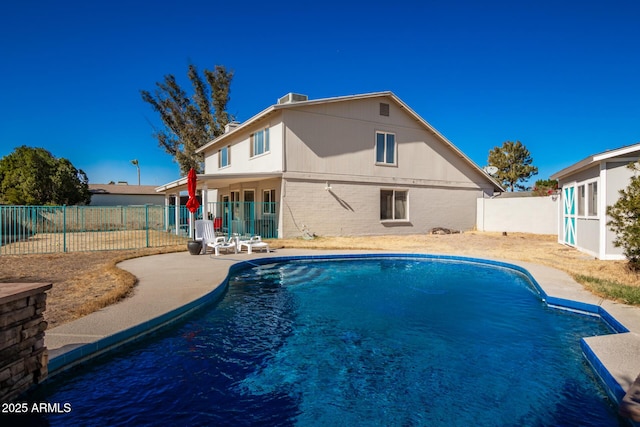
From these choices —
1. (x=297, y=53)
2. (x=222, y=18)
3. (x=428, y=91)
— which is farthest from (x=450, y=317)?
(x=428, y=91)

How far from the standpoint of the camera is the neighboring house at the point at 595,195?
10731 millimetres

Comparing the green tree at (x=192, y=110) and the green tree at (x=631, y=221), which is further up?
the green tree at (x=192, y=110)

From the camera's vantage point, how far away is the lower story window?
20078mm

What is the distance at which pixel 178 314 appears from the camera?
5996 millimetres

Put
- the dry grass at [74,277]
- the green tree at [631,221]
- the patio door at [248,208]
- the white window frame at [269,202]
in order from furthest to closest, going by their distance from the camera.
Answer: the patio door at [248,208] → the white window frame at [269,202] → the green tree at [631,221] → the dry grass at [74,277]

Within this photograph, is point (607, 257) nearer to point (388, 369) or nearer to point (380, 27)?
point (388, 369)

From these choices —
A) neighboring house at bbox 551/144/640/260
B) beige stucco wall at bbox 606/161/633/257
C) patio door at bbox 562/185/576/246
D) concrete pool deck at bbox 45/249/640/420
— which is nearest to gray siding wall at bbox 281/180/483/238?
patio door at bbox 562/185/576/246

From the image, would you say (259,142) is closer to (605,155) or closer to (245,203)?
(245,203)

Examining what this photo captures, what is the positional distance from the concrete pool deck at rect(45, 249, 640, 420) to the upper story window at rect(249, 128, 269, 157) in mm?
9660

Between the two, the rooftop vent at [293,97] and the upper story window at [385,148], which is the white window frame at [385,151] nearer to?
the upper story window at [385,148]

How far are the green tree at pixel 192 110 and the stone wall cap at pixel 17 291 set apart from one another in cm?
3294

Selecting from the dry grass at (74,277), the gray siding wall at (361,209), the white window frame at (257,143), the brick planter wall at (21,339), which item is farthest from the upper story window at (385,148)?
the brick planter wall at (21,339)

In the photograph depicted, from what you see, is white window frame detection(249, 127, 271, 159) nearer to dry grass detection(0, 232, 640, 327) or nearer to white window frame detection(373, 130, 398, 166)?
dry grass detection(0, 232, 640, 327)

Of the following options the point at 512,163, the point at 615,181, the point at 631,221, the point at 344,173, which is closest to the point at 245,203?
the point at 344,173
